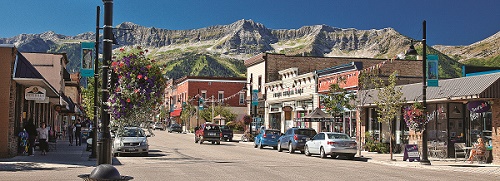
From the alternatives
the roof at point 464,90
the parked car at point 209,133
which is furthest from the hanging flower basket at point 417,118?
the parked car at point 209,133

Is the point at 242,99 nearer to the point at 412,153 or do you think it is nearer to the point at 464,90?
the point at 412,153

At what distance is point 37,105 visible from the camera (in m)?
34.7

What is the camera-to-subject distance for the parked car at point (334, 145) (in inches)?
1138

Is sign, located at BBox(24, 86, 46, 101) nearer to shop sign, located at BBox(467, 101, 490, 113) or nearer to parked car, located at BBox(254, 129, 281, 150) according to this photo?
parked car, located at BBox(254, 129, 281, 150)

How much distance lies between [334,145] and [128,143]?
33.1 ft

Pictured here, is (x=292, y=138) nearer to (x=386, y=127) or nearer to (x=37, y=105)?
(x=386, y=127)

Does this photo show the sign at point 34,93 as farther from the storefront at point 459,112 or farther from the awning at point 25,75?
the storefront at point 459,112

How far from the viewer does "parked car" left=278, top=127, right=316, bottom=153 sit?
34781 mm

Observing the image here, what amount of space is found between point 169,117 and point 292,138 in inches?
3233

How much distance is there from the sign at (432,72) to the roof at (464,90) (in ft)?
4.93

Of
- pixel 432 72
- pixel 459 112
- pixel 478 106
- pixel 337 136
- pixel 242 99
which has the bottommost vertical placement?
pixel 337 136

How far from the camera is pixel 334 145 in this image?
29.0 m

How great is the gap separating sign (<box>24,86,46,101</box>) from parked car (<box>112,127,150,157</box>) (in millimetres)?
3704

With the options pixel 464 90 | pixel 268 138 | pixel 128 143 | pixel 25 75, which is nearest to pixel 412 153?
pixel 464 90
